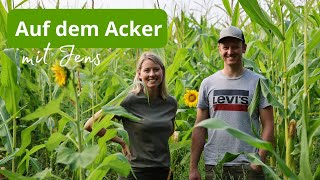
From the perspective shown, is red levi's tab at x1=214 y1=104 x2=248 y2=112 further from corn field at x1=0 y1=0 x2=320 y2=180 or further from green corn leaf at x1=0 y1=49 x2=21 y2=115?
green corn leaf at x1=0 y1=49 x2=21 y2=115

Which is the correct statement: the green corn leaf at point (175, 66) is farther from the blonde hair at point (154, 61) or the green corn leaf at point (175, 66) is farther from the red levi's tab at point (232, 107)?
the red levi's tab at point (232, 107)

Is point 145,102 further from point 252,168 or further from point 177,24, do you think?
point 177,24

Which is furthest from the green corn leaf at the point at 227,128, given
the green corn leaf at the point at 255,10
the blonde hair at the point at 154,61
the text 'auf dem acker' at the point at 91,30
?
the text 'auf dem acker' at the point at 91,30

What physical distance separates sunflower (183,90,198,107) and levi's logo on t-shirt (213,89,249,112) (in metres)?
0.84

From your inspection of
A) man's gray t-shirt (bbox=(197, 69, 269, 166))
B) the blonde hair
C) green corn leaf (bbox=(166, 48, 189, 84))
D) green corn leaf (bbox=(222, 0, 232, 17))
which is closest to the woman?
the blonde hair

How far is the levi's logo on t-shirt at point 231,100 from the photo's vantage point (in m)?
2.67

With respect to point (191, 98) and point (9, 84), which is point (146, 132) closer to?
point (9, 84)

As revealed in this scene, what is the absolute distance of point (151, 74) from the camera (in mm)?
2648

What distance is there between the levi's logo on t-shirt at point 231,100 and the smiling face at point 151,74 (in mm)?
315

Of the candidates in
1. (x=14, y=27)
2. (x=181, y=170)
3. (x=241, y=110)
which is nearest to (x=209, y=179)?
(x=241, y=110)

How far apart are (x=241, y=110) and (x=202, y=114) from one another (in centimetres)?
24

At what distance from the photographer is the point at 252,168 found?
2.62m

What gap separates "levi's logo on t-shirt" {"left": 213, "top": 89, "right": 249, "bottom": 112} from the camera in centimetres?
267

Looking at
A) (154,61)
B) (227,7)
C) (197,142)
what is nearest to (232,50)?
(154,61)
